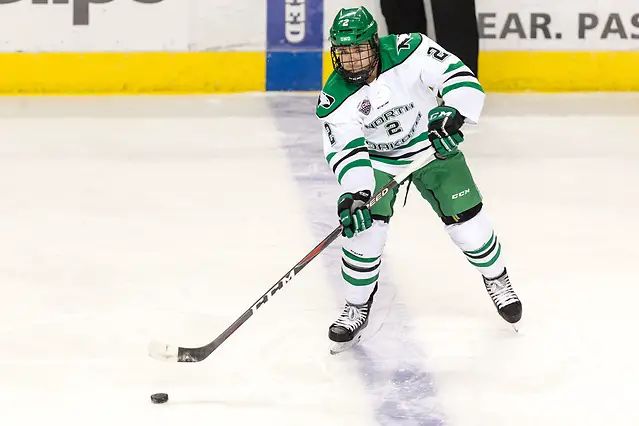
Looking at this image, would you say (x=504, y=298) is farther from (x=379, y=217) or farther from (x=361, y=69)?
(x=361, y=69)

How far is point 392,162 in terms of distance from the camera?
3020mm

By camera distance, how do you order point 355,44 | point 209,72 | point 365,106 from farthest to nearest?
1. point 209,72
2. point 365,106
3. point 355,44

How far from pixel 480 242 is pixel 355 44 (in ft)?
2.03

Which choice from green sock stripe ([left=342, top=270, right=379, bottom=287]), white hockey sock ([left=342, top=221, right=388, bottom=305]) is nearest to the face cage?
white hockey sock ([left=342, top=221, right=388, bottom=305])

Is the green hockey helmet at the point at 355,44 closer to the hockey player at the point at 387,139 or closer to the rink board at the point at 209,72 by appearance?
the hockey player at the point at 387,139

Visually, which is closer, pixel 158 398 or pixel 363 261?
pixel 158 398

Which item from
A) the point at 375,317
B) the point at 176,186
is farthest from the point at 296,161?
the point at 375,317

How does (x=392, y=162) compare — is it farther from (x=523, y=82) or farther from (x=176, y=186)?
(x=523, y=82)

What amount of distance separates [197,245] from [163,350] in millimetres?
1056

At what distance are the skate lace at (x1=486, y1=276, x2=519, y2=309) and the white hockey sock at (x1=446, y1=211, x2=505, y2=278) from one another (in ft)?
0.08

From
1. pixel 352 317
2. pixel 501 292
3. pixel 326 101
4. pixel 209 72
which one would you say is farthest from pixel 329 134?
pixel 209 72

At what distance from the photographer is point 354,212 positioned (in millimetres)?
2789

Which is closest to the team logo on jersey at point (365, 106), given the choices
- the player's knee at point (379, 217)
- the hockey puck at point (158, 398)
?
the player's knee at point (379, 217)

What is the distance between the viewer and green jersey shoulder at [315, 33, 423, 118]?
2879mm
